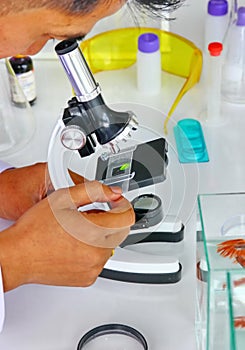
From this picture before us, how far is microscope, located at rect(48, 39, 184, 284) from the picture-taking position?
1.18 metres

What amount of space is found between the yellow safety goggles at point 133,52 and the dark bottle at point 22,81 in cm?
14

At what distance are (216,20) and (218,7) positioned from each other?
3cm

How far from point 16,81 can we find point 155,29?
346 mm

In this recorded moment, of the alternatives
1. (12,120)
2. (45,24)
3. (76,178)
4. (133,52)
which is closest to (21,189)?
(76,178)

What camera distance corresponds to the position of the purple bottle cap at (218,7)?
66.2 inches

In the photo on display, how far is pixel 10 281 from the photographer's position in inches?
48.3

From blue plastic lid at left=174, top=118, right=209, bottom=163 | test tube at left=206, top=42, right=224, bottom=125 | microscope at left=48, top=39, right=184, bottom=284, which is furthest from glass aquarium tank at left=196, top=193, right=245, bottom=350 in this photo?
test tube at left=206, top=42, right=224, bottom=125

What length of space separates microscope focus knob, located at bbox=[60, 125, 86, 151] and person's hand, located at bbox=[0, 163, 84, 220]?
0.17 meters

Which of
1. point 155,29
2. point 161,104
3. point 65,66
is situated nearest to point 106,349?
point 65,66

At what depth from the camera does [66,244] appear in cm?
123

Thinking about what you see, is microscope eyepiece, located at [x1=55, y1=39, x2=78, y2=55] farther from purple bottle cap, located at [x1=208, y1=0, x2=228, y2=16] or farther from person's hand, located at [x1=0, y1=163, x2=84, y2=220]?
purple bottle cap, located at [x1=208, y1=0, x2=228, y2=16]

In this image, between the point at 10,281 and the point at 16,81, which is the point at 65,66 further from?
the point at 16,81

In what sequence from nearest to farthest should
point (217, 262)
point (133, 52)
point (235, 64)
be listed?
point (217, 262) → point (235, 64) → point (133, 52)

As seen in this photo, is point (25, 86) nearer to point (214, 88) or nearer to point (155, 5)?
point (214, 88)
